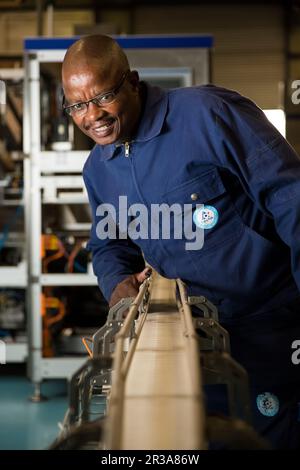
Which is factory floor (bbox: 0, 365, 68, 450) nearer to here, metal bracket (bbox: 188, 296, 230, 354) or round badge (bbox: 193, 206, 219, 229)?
round badge (bbox: 193, 206, 219, 229)

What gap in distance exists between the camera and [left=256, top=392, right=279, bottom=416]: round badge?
180 cm

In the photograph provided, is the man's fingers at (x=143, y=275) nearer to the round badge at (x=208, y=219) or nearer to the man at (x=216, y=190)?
the man at (x=216, y=190)

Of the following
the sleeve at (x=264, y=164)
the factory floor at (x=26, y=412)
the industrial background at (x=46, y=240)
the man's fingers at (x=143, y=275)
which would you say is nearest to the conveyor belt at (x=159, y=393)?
the sleeve at (x=264, y=164)

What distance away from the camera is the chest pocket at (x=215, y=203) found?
1719 mm

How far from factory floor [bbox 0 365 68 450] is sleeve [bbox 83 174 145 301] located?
66.4 inches

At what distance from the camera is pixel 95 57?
1535 millimetres

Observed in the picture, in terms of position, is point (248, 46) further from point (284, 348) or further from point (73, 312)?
point (284, 348)

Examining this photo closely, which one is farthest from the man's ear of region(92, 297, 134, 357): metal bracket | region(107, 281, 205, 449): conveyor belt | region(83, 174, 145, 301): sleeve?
region(107, 281, 205, 449): conveyor belt

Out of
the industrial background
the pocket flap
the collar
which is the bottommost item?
the industrial background

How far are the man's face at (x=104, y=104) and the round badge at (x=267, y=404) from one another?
81cm

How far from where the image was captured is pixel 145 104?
5.82 ft

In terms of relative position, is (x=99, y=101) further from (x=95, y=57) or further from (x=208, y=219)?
(x=208, y=219)

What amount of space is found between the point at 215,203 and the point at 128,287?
1.09ft

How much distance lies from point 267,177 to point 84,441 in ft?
2.82
